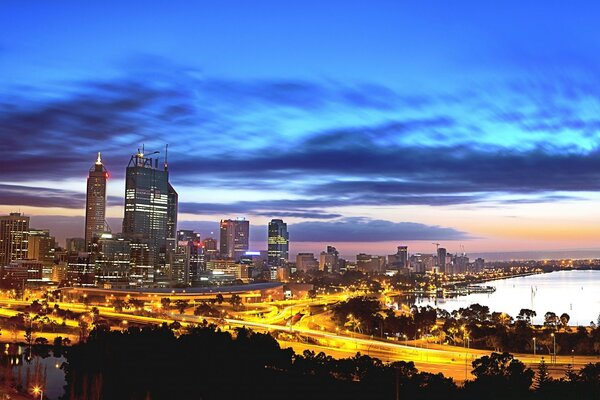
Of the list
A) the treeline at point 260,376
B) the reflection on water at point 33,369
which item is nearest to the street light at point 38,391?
the reflection on water at point 33,369

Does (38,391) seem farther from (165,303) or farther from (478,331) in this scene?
(165,303)

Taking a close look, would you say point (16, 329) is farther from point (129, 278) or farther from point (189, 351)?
point (129, 278)

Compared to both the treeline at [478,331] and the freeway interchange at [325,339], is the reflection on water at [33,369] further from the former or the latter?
the treeline at [478,331]

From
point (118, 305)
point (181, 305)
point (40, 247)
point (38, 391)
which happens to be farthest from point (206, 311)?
point (40, 247)

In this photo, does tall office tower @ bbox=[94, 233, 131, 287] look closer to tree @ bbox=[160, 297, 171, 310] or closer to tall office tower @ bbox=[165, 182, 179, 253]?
tree @ bbox=[160, 297, 171, 310]

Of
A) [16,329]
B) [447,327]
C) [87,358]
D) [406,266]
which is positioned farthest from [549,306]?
[406,266]

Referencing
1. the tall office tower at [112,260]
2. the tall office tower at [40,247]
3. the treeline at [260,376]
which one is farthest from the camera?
the tall office tower at [40,247]
